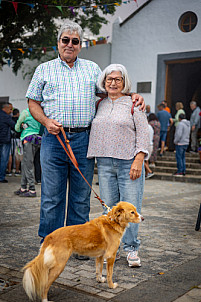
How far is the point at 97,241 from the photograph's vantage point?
10.7ft

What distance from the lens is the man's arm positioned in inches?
148

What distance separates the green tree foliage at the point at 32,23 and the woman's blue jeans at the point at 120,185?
11433 millimetres

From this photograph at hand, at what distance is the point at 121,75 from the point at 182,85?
649 inches

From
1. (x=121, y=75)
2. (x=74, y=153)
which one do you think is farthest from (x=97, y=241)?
(x=121, y=75)

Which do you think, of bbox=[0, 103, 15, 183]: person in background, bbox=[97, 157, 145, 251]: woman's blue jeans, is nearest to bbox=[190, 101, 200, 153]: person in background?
bbox=[0, 103, 15, 183]: person in background

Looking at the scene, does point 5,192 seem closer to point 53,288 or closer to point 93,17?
point 53,288

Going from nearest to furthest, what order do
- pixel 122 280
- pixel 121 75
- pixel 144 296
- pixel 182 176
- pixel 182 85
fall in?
pixel 144 296
pixel 122 280
pixel 121 75
pixel 182 176
pixel 182 85

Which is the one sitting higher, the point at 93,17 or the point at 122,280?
the point at 93,17

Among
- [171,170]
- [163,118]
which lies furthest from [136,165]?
[163,118]

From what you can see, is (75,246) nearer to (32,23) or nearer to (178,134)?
(178,134)

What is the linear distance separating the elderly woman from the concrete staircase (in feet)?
30.6

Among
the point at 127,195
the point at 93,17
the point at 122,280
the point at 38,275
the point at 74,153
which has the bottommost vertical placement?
the point at 122,280

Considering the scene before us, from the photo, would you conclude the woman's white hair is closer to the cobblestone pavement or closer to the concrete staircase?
the cobblestone pavement

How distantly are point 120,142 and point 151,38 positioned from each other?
49.6 feet
